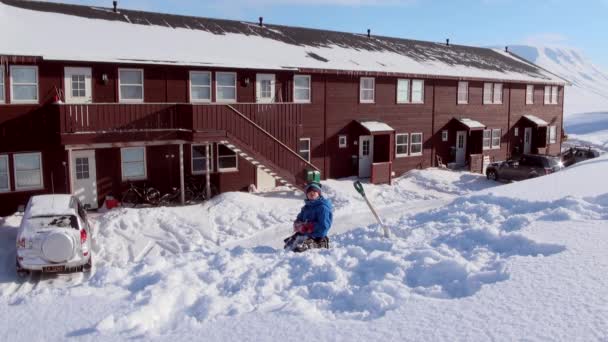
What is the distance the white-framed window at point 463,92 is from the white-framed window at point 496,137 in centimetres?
380

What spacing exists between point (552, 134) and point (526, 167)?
15.3 metres

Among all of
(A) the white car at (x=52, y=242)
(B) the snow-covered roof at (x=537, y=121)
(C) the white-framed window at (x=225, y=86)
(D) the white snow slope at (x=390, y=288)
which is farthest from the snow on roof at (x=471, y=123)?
(A) the white car at (x=52, y=242)

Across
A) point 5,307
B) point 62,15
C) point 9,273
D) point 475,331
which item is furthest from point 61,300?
point 62,15

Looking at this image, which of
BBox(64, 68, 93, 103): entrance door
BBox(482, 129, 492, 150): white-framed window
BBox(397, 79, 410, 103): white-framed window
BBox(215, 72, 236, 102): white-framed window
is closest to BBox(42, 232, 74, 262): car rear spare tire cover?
BBox(64, 68, 93, 103): entrance door

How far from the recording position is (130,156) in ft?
66.2

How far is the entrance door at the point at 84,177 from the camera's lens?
1908 cm

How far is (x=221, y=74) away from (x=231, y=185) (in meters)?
4.79

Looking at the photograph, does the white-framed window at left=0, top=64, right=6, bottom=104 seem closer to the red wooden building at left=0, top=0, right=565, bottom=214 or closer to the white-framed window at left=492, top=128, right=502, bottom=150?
the red wooden building at left=0, top=0, right=565, bottom=214

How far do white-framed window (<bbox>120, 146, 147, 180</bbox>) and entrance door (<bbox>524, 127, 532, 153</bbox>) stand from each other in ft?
92.0

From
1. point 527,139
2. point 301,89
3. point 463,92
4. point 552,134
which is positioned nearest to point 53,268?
point 301,89

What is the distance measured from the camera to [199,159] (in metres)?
21.6

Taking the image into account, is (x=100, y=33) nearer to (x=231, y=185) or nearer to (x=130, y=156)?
(x=130, y=156)

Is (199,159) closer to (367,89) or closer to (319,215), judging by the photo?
(367,89)

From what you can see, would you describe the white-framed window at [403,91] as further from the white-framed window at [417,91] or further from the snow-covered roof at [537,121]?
the snow-covered roof at [537,121]
